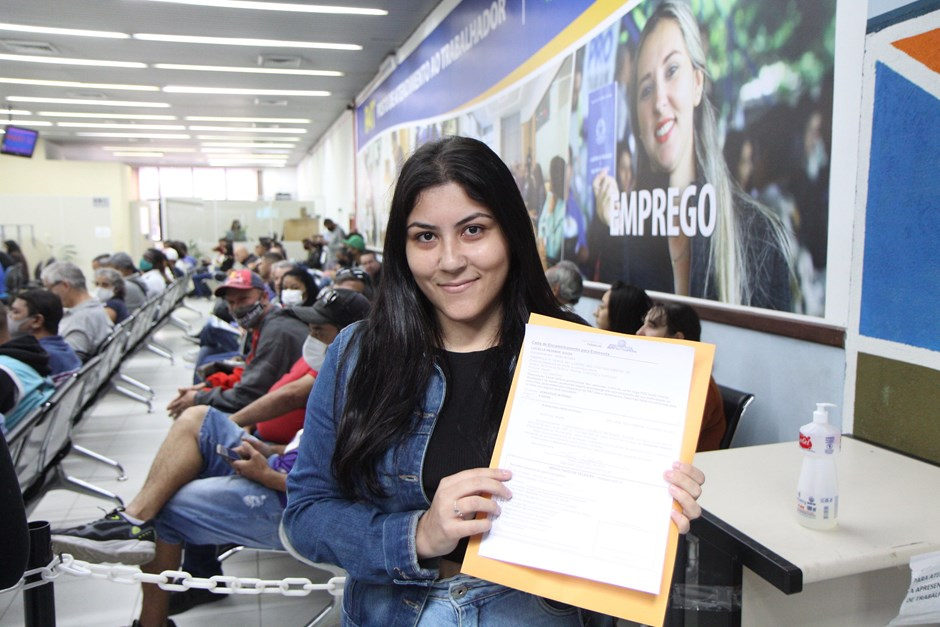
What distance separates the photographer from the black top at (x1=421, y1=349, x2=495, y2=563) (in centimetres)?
101

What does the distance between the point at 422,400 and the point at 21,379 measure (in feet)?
8.86

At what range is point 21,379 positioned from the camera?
9.86 ft

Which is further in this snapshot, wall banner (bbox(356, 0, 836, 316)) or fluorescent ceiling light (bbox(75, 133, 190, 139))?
fluorescent ceiling light (bbox(75, 133, 190, 139))

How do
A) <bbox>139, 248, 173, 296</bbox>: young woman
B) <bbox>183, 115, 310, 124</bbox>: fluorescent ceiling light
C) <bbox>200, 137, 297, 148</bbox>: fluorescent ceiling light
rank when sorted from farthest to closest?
<bbox>200, 137, 297, 148</bbox>: fluorescent ceiling light, <bbox>183, 115, 310, 124</bbox>: fluorescent ceiling light, <bbox>139, 248, 173, 296</bbox>: young woman

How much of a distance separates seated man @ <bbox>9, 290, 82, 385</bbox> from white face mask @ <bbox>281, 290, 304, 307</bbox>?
1.17 metres

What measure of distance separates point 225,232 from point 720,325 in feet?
48.5

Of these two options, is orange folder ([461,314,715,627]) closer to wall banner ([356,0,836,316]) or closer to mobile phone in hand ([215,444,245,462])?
wall banner ([356,0,836,316])

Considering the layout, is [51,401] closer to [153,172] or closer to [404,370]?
[404,370]

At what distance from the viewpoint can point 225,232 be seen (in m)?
15.9

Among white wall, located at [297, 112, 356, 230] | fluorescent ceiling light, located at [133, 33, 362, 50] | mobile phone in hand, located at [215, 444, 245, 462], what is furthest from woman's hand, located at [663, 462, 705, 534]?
white wall, located at [297, 112, 356, 230]

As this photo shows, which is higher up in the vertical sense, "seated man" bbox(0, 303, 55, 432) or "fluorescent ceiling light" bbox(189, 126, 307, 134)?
"fluorescent ceiling light" bbox(189, 126, 307, 134)

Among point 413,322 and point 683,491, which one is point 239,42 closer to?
point 413,322

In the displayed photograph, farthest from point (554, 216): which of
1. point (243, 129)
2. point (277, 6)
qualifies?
point (243, 129)

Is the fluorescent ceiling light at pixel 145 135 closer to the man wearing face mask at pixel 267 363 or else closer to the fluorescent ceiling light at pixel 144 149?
the fluorescent ceiling light at pixel 144 149
